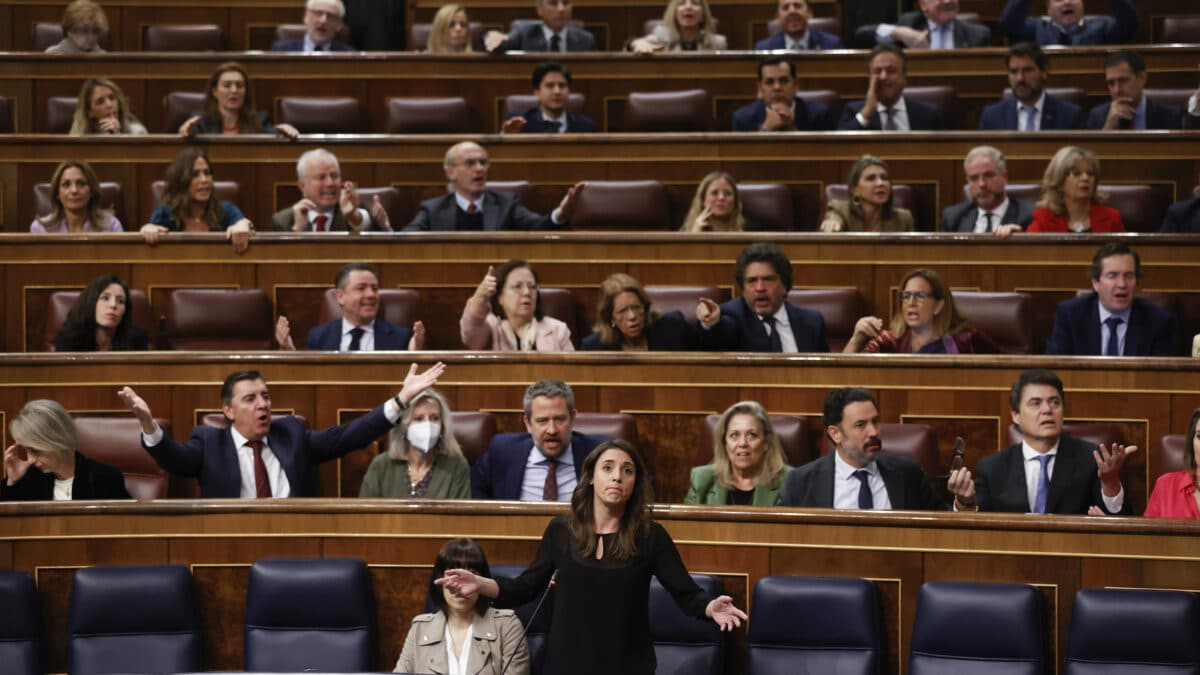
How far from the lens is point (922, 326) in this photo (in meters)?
3.10

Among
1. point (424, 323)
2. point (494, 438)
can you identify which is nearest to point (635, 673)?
point (494, 438)

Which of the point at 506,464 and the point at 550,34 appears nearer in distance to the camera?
the point at 506,464

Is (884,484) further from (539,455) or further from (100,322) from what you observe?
(100,322)

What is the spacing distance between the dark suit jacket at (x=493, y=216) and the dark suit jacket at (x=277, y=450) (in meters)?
1.01

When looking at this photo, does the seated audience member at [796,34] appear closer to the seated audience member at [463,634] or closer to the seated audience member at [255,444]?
the seated audience member at [255,444]

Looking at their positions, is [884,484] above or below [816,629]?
above

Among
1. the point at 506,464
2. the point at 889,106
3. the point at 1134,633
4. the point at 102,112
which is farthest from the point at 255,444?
the point at 889,106

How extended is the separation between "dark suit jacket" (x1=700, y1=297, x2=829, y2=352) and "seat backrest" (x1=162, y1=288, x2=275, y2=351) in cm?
96

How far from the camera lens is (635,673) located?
2.22 m

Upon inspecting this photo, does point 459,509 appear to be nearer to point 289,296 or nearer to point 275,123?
point 289,296

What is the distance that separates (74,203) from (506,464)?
1.40 metres

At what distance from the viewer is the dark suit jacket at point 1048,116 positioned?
4.04 meters

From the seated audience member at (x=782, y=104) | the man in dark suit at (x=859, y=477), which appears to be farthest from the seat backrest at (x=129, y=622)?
the seated audience member at (x=782, y=104)

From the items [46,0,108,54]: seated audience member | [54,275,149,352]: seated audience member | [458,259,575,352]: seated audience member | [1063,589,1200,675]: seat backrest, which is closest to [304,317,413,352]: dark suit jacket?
[458,259,575,352]: seated audience member
